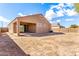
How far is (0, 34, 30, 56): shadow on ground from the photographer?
2.65 meters

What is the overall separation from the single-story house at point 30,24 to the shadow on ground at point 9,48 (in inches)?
6.8

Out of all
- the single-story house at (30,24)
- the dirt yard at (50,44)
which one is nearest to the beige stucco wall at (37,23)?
the single-story house at (30,24)

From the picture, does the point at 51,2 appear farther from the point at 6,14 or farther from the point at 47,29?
the point at 6,14

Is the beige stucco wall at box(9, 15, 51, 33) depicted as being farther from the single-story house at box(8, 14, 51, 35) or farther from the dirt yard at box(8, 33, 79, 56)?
the dirt yard at box(8, 33, 79, 56)

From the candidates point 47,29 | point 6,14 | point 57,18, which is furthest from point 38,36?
point 6,14

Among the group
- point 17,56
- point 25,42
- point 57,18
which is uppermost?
point 57,18

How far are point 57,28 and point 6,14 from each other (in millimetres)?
860

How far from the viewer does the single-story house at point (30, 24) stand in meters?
2.78

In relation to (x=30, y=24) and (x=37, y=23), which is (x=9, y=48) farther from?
(x=37, y=23)

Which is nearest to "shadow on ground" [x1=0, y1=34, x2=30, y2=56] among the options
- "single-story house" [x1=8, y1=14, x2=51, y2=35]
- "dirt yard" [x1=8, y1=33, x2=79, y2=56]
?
"dirt yard" [x1=8, y1=33, x2=79, y2=56]

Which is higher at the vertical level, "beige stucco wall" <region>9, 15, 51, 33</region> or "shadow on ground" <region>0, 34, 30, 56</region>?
"beige stucco wall" <region>9, 15, 51, 33</region>

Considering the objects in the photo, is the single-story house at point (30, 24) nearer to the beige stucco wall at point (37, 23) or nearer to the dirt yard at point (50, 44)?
the beige stucco wall at point (37, 23)

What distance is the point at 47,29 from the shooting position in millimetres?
2822

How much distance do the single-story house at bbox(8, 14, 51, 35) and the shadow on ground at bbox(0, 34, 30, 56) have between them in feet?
0.56
